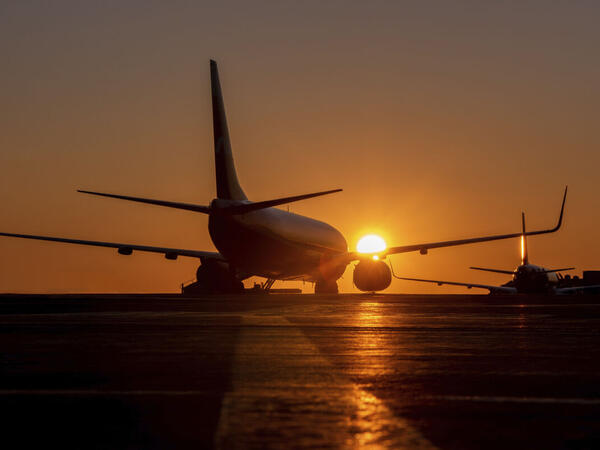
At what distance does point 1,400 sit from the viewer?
5.58 meters

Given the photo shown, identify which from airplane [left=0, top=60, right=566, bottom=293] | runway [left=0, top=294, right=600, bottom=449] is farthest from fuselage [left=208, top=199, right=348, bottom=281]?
runway [left=0, top=294, right=600, bottom=449]

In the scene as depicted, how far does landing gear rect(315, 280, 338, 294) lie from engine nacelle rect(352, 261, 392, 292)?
481 cm

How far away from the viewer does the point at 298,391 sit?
607 cm

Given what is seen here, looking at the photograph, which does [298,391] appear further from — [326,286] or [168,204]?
[326,286]

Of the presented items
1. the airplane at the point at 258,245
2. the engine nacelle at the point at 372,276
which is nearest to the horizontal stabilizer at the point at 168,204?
the airplane at the point at 258,245

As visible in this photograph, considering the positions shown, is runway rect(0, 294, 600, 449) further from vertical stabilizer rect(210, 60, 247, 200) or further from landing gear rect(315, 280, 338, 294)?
landing gear rect(315, 280, 338, 294)

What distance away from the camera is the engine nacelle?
4991cm

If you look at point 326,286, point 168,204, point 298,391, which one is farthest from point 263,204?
point 298,391

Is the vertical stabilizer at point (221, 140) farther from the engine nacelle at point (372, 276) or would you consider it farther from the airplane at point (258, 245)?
the engine nacelle at point (372, 276)

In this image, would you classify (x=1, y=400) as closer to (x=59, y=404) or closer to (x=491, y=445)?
(x=59, y=404)

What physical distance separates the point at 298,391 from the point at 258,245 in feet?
128

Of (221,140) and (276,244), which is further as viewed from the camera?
(276,244)

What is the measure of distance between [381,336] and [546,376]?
513cm

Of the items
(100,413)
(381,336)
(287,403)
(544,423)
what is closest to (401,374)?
(287,403)
